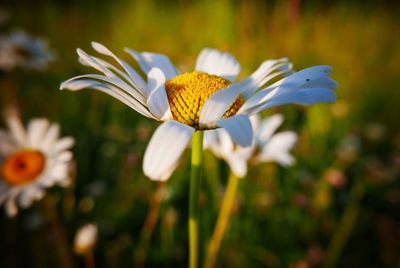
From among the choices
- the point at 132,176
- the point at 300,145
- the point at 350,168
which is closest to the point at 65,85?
the point at 132,176

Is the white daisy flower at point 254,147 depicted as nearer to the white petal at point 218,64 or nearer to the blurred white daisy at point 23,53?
the white petal at point 218,64

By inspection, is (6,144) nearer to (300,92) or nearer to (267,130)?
(267,130)

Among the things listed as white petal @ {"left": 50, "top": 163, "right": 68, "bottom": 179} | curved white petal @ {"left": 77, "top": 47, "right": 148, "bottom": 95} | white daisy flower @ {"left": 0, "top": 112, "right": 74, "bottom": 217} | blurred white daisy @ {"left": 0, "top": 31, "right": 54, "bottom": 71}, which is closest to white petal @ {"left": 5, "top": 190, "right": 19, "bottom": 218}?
white daisy flower @ {"left": 0, "top": 112, "right": 74, "bottom": 217}

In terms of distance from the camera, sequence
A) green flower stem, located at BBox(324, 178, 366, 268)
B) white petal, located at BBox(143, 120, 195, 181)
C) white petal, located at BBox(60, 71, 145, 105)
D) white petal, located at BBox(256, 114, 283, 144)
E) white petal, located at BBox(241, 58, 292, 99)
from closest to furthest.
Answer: white petal, located at BBox(143, 120, 195, 181)
white petal, located at BBox(60, 71, 145, 105)
white petal, located at BBox(241, 58, 292, 99)
white petal, located at BBox(256, 114, 283, 144)
green flower stem, located at BBox(324, 178, 366, 268)

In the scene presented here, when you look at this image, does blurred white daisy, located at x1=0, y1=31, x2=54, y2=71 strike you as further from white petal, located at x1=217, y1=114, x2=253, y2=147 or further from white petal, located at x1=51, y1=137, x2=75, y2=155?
white petal, located at x1=217, y1=114, x2=253, y2=147

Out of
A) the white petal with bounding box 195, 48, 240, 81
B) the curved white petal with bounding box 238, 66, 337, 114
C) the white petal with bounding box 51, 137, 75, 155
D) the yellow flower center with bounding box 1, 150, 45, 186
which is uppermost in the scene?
the white petal with bounding box 195, 48, 240, 81

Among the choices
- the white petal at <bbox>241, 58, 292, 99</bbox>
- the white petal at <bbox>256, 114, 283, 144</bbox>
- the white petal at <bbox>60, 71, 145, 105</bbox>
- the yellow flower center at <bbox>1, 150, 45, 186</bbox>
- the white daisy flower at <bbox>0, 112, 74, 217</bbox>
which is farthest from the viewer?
the white petal at <bbox>256, 114, 283, 144</bbox>

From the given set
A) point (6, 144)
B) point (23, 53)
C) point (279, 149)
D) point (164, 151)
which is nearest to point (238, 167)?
point (279, 149)

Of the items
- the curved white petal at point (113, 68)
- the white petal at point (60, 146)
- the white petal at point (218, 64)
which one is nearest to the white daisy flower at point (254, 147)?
the white petal at point (218, 64)
